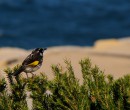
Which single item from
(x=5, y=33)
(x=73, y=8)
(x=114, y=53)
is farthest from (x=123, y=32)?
(x=114, y=53)

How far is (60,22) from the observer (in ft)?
142

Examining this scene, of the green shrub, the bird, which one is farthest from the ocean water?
the green shrub

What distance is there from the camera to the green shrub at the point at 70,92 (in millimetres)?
3916

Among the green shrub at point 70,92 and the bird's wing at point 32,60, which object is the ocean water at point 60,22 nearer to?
A: the bird's wing at point 32,60

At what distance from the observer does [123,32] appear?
38.5m

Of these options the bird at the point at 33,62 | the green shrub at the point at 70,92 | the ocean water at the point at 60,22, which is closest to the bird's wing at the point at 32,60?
the bird at the point at 33,62

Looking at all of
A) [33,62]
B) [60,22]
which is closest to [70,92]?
[33,62]

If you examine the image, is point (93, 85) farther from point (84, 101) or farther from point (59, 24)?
point (59, 24)

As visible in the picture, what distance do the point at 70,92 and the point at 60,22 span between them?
3942 centimetres

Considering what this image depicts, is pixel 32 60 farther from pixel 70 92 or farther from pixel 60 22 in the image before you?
pixel 60 22

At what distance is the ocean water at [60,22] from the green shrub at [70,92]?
28969 millimetres

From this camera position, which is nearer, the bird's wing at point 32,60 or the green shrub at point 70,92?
the green shrub at point 70,92

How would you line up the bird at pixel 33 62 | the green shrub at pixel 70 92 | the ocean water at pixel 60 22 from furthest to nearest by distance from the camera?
the ocean water at pixel 60 22
the bird at pixel 33 62
the green shrub at pixel 70 92

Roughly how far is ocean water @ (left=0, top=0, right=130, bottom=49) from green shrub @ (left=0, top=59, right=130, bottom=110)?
2897 centimetres
